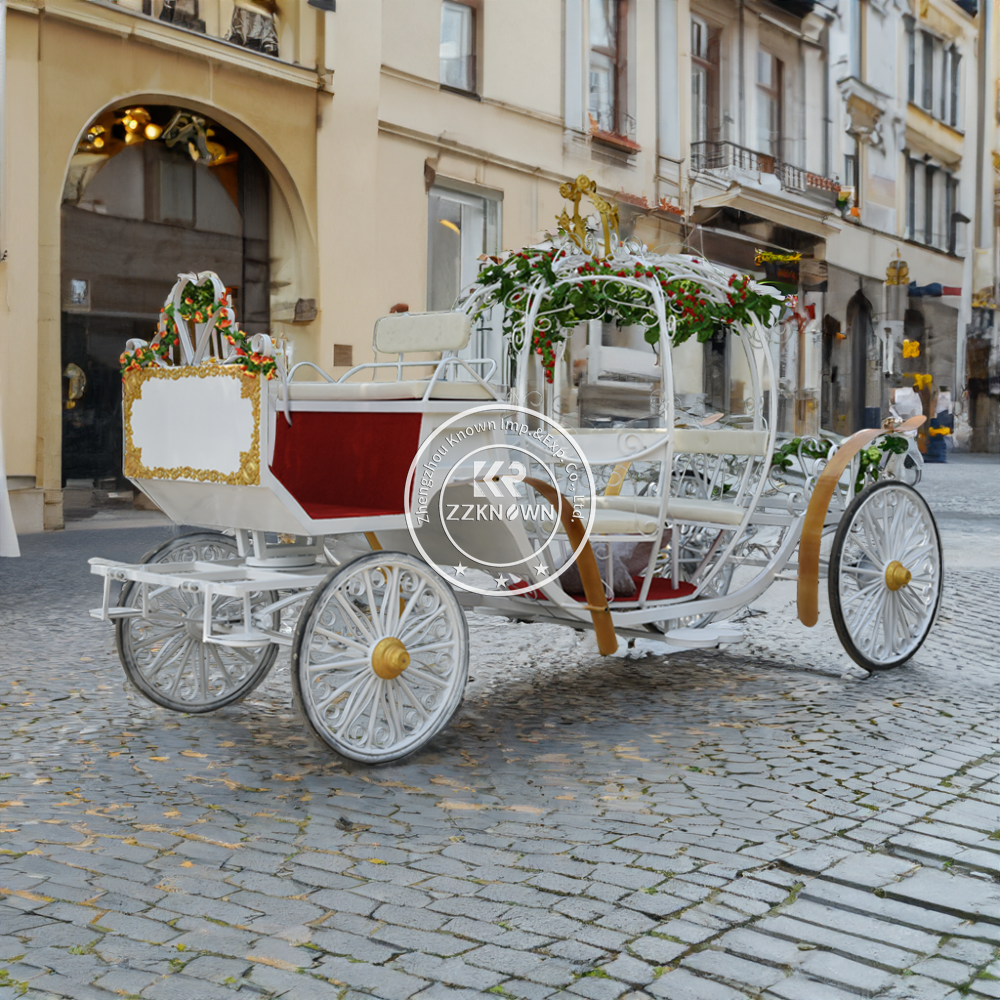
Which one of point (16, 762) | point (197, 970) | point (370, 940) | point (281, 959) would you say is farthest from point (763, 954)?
point (16, 762)

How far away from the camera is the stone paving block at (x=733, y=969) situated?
2.57 meters

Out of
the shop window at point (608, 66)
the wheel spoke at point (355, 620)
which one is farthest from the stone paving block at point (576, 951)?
the shop window at point (608, 66)

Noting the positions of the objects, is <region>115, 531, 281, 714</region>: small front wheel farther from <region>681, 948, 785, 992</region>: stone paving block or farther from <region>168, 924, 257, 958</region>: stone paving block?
<region>681, 948, 785, 992</region>: stone paving block

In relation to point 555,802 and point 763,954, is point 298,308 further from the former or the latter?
point 763,954

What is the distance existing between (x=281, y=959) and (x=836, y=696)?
3.13 metres

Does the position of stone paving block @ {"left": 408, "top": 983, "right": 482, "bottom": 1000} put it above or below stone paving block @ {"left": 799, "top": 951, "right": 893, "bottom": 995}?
above

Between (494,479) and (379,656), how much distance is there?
745mm

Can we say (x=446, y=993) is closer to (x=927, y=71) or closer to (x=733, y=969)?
(x=733, y=969)

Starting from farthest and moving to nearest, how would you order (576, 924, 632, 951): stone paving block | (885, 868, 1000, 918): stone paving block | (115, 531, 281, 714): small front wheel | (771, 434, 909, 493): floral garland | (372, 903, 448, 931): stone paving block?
(771, 434, 909, 493): floral garland < (115, 531, 281, 714): small front wheel < (885, 868, 1000, 918): stone paving block < (372, 903, 448, 931): stone paving block < (576, 924, 632, 951): stone paving block

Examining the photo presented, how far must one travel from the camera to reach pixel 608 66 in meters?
17.9

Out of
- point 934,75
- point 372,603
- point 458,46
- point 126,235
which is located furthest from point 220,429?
point 934,75

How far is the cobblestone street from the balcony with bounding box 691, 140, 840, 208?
50.4 feet

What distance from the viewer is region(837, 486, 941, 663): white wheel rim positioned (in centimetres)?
547

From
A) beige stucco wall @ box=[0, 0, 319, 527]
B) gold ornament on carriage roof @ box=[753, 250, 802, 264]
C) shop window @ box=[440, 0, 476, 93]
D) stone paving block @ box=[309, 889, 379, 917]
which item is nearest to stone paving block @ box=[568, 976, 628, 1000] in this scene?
stone paving block @ box=[309, 889, 379, 917]
